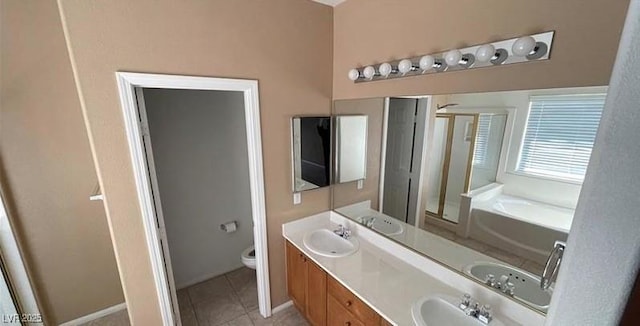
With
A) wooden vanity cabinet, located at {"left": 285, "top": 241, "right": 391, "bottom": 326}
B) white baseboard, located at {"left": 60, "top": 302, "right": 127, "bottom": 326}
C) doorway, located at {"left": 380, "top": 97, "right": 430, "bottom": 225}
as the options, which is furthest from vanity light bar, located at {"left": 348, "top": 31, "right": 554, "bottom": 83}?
white baseboard, located at {"left": 60, "top": 302, "right": 127, "bottom": 326}

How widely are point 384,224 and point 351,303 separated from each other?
72cm

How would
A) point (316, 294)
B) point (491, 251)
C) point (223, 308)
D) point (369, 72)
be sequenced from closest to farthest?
point (491, 251)
point (369, 72)
point (316, 294)
point (223, 308)

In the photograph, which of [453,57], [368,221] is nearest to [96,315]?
[368,221]

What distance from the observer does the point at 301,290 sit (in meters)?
2.19

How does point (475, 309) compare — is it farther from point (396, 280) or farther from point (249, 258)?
point (249, 258)

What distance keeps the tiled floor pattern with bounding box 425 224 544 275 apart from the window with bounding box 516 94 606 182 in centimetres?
47

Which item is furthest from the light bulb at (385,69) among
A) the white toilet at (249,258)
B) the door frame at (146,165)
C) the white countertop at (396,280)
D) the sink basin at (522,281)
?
the white toilet at (249,258)

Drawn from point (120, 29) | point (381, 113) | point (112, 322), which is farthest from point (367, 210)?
point (112, 322)

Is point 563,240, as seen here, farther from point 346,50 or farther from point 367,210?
point 346,50

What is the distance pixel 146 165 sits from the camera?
1.64m

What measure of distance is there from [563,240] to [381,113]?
134 cm

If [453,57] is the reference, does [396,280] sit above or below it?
below

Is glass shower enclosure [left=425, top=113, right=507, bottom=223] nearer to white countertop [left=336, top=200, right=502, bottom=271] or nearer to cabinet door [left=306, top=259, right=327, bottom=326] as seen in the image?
white countertop [left=336, top=200, right=502, bottom=271]

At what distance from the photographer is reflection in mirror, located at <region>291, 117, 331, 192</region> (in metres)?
2.21
